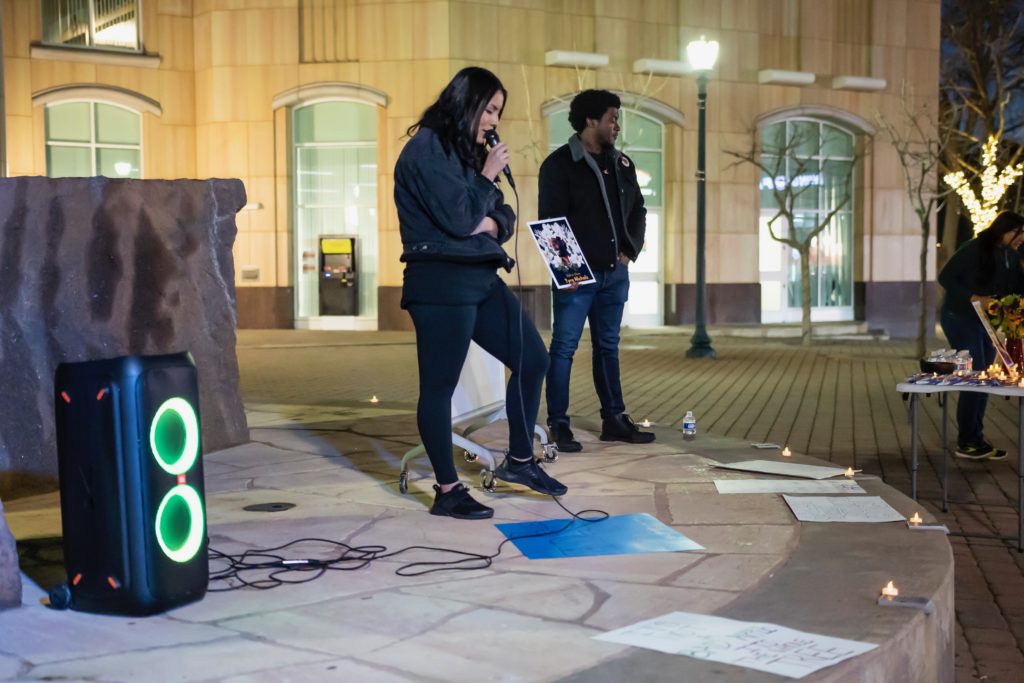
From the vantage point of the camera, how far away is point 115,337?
21.2ft

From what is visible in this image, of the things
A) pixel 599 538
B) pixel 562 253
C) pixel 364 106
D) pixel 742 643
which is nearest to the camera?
pixel 742 643

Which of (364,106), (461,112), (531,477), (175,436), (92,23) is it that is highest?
(92,23)

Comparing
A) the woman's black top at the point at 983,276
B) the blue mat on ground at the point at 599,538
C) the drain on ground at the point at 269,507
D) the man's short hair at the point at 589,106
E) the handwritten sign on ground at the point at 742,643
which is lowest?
the drain on ground at the point at 269,507

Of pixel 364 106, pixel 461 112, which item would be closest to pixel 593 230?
pixel 461 112

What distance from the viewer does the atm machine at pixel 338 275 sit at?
25.3m

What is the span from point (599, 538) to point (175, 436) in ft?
6.08

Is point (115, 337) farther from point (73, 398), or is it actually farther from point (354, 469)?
point (73, 398)

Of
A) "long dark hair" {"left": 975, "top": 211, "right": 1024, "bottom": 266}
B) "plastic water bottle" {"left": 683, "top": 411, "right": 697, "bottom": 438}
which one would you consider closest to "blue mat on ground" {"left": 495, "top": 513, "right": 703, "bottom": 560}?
"plastic water bottle" {"left": 683, "top": 411, "right": 697, "bottom": 438}

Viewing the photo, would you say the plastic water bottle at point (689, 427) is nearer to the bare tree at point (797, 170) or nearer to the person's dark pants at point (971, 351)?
the person's dark pants at point (971, 351)

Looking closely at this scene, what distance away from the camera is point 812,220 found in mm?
29031

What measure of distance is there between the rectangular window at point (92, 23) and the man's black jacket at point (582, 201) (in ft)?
66.9

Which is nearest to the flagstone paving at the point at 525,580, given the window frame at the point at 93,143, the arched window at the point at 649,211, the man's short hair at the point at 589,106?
the man's short hair at the point at 589,106

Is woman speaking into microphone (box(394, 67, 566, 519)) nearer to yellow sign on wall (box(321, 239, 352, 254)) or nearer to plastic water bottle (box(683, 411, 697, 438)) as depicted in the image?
plastic water bottle (box(683, 411, 697, 438))

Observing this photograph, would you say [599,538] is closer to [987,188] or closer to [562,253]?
[562,253]
